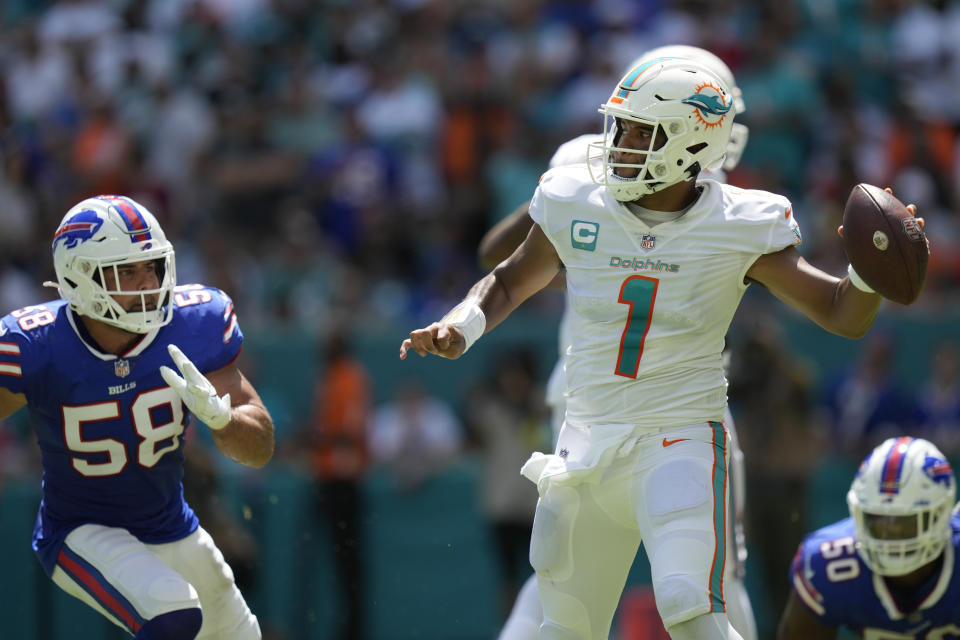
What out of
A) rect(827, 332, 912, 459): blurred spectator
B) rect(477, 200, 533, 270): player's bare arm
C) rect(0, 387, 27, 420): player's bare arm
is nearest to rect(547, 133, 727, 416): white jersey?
rect(477, 200, 533, 270): player's bare arm

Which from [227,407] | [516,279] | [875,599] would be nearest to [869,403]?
[875,599]

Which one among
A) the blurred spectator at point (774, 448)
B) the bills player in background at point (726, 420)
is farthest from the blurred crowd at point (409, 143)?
the bills player in background at point (726, 420)

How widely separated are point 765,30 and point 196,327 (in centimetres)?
666

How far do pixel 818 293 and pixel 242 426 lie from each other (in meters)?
1.77

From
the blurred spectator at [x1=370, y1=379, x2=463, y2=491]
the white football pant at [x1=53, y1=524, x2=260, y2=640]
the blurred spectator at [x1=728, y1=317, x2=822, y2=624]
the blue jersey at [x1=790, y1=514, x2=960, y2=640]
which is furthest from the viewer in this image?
the blurred spectator at [x1=370, y1=379, x2=463, y2=491]

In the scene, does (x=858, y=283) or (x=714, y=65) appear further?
(x=714, y=65)

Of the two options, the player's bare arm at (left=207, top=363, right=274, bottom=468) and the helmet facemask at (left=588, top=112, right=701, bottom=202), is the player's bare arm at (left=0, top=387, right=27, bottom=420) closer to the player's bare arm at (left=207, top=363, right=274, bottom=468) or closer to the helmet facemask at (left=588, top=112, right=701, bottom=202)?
the player's bare arm at (left=207, top=363, right=274, bottom=468)

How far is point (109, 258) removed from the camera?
4594 millimetres

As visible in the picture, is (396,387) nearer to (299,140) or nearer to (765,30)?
(299,140)

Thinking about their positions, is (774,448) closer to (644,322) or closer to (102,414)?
(644,322)

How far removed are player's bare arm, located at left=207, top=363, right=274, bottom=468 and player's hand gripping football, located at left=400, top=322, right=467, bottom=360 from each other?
0.64 m

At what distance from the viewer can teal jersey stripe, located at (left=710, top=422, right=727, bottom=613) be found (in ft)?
13.3

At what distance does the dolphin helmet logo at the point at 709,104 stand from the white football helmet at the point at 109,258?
1.70 m

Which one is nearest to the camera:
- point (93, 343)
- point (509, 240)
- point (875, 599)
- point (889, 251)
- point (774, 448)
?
point (889, 251)
